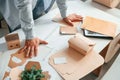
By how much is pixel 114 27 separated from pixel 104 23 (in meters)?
0.08

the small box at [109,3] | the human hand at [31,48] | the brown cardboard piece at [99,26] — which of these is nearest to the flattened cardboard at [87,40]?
the brown cardboard piece at [99,26]

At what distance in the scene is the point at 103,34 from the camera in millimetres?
1364

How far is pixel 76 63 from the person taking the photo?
116 centimetres

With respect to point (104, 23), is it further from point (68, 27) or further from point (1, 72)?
point (1, 72)

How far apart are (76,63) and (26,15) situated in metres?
0.40

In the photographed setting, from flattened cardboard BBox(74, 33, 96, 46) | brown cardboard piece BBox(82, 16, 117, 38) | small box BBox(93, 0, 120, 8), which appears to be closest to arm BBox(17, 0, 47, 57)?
flattened cardboard BBox(74, 33, 96, 46)

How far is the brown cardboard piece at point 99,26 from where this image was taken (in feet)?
4.54

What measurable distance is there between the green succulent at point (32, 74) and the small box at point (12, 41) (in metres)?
0.21

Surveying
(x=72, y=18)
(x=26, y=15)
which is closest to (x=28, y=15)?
(x=26, y=15)

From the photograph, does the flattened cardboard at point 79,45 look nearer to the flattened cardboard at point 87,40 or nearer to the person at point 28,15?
the flattened cardboard at point 87,40

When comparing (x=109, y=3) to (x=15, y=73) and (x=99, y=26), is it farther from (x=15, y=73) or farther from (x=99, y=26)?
(x=15, y=73)

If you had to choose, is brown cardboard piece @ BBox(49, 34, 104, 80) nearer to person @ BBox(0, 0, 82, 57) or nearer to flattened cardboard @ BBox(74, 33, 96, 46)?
flattened cardboard @ BBox(74, 33, 96, 46)

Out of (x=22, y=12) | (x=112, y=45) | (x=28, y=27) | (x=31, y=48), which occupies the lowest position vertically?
(x=112, y=45)

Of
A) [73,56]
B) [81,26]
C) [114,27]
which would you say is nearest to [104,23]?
[114,27]
